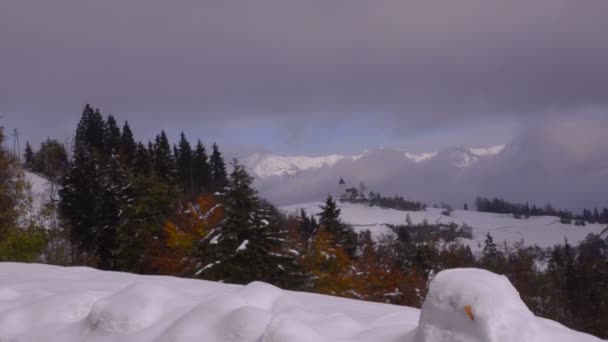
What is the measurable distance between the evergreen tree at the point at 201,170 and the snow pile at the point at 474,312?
5724 centimetres

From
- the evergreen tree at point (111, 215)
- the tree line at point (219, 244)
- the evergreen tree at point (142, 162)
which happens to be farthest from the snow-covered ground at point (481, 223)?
the evergreen tree at point (111, 215)

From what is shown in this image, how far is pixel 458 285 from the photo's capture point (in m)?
3.74

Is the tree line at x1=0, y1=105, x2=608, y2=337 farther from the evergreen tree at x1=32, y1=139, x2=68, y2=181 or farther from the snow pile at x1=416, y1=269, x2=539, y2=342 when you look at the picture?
the snow pile at x1=416, y1=269, x2=539, y2=342

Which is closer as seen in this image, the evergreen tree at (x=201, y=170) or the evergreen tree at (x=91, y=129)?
the evergreen tree at (x=91, y=129)

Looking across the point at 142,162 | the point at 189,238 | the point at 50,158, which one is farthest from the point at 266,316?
the point at 50,158

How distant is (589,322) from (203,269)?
33.0 metres

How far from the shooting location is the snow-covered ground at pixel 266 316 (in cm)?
358

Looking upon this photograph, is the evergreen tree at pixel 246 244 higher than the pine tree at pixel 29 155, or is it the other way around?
the pine tree at pixel 29 155

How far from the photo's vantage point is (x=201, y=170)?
61781 millimetres

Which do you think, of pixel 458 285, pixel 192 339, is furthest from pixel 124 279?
pixel 458 285

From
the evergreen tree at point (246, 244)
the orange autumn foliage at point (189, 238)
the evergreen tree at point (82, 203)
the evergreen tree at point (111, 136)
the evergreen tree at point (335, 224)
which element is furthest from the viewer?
the evergreen tree at point (111, 136)

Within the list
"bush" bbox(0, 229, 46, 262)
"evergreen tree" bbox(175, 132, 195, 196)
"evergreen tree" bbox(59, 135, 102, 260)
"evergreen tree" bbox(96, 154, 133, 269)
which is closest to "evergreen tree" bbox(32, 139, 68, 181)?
"evergreen tree" bbox(175, 132, 195, 196)

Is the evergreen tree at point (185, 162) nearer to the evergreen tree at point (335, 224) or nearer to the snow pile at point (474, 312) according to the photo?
the evergreen tree at point (335, 224)

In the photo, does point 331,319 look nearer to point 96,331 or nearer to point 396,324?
point 396,324
